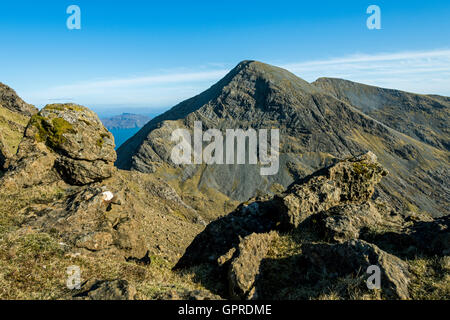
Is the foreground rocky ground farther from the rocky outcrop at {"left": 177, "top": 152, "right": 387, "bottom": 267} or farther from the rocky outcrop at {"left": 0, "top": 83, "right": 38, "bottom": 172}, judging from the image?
the rocky outcrop at {"left": 0, "top": 83, "right": 38, "bottom": 172}

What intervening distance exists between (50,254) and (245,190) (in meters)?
141

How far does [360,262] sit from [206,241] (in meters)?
10.4

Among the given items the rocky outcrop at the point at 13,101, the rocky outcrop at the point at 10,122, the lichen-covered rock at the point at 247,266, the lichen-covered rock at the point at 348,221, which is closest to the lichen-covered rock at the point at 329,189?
the lichen-covered rock at the point at 348,221

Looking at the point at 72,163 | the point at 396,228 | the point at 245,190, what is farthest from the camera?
the point at 245,190

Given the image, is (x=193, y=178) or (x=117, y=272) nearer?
(x=117, y=272)

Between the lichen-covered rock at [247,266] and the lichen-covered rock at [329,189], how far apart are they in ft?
9.90

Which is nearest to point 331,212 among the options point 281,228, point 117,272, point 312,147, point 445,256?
point 281,228

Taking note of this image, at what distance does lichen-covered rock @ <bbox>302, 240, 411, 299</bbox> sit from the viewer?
9.59 m

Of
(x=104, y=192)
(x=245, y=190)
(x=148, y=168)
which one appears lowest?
(x=245, y=190)

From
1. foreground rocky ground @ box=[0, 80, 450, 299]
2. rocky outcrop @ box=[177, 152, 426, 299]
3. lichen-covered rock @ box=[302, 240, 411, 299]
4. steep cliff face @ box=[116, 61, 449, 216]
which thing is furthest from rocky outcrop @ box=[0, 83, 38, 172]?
steep cliff face @ box=[116, 61, 449, 216]

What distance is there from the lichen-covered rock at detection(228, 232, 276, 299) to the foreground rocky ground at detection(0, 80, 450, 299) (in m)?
0.05

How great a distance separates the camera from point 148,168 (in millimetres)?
160375

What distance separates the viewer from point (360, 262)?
420 inches

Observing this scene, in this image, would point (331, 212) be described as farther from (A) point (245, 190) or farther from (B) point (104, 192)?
(A) point (245, 190)
